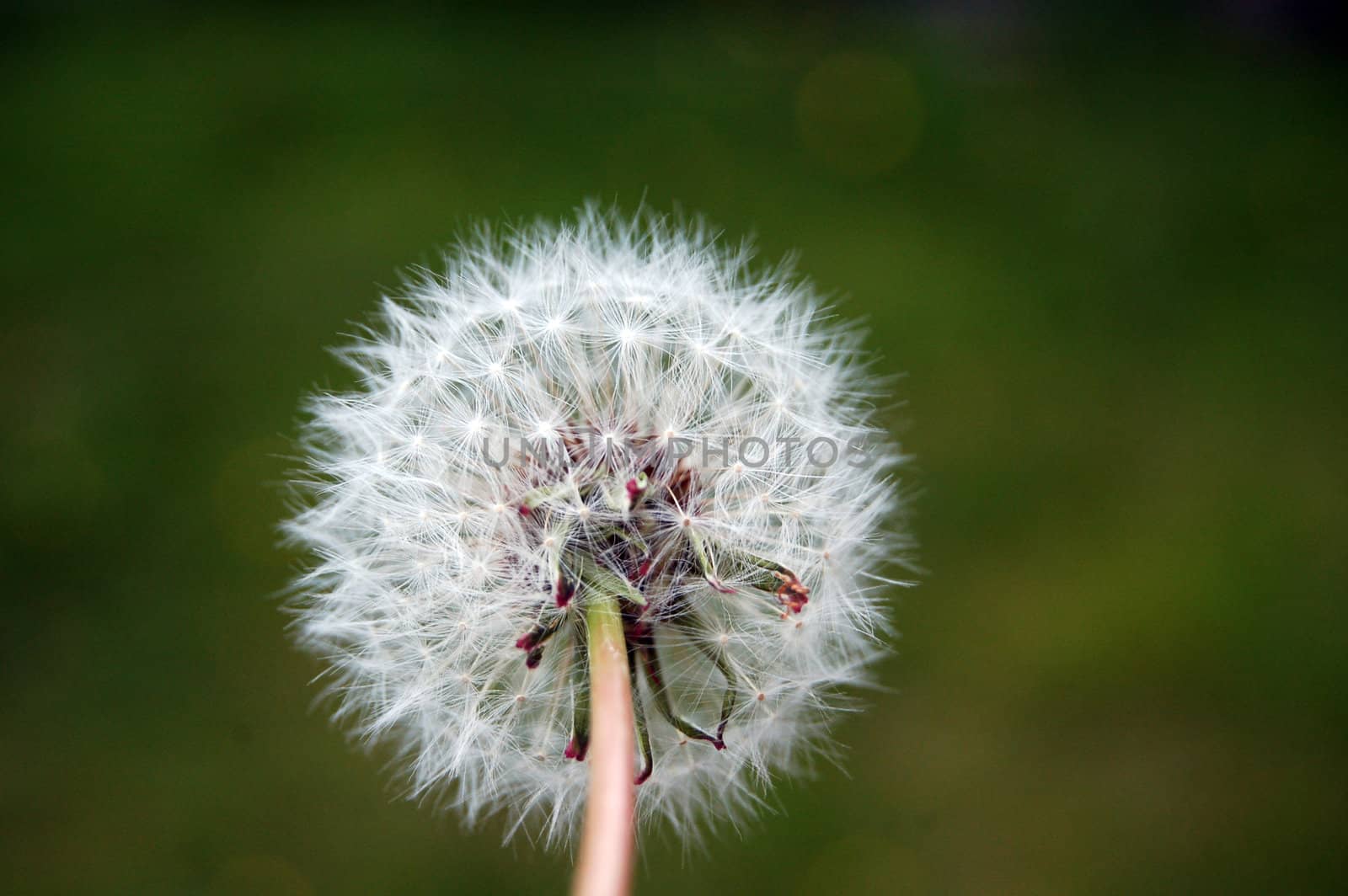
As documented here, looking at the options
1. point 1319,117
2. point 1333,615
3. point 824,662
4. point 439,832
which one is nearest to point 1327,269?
point 1319,117

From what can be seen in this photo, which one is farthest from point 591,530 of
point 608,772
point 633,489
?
point 608,772

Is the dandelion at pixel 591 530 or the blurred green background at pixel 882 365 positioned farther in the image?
the blurred green background at pixel 882 365

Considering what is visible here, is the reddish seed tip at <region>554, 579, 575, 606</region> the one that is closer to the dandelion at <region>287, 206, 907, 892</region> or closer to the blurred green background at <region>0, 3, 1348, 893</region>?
the dandelion at <region>287, 206, 907, 892</region>

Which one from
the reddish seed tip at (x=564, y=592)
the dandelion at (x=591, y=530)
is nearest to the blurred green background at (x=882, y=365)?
the dandelion at (x=591, y=530)

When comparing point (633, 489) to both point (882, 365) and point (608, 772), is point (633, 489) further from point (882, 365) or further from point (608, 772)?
point (882, 365)

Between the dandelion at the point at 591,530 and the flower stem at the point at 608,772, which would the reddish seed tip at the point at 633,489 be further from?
the flower stem at the point at 608,772

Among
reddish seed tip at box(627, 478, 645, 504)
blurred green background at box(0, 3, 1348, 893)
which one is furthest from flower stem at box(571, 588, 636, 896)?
blurred green background at box(0, 3, 1348, 893)

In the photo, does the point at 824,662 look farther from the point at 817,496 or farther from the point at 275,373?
the point at 275,373
